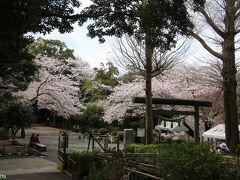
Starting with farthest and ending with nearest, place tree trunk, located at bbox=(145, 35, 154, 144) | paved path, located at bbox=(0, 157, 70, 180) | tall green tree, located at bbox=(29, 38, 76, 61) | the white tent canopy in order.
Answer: tall green tree, located at bbox=(29, 38, 76, 61), the white tent canopy, tree trunk, located at bbox=(145, 35, 154, 144), paved path, located at bbox=(0, 157, 70, 180)

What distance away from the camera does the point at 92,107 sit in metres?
45.4

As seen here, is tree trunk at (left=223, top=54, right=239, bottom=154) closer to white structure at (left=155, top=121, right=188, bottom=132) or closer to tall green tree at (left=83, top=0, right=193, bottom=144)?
tall green tree at (left=83, top=0, right=193, bottom=144)

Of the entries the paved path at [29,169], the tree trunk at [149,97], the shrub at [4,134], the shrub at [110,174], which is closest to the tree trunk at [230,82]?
the tree trunk at [149,97]

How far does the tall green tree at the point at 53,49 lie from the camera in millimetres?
47844

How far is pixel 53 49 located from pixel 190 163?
44866mm

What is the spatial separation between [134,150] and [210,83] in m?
9.94

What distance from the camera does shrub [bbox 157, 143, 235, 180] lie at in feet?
22.5

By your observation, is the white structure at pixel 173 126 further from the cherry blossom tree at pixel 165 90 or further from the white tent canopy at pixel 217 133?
the white tent canopy at pixel 217 133

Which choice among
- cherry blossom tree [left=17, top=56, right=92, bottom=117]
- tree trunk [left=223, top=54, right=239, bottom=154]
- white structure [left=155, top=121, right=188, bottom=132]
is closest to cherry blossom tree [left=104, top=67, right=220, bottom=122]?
white structure [left=155, top=121, right=188, bottom=132]

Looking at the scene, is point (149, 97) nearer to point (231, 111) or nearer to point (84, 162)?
point (231, 111)

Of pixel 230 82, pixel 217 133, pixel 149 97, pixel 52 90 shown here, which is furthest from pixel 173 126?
pixel 230 82

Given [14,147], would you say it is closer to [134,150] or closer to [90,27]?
[134,150]

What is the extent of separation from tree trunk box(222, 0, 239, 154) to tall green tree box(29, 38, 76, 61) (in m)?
33.4

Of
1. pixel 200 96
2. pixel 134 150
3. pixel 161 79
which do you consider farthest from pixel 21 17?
pixel 161 79
